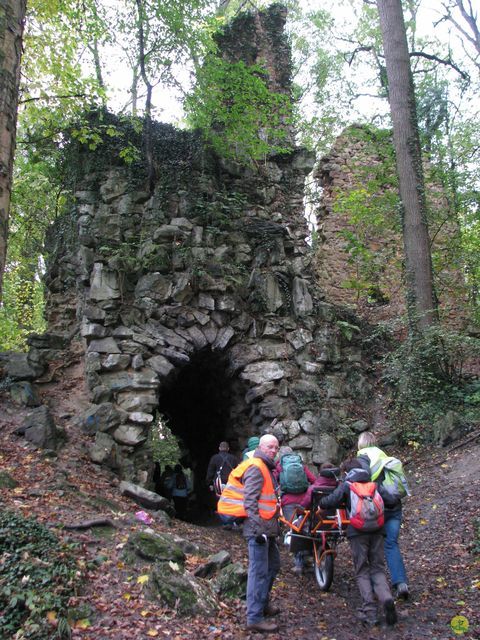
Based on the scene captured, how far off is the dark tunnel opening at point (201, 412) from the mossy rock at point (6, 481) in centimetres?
432

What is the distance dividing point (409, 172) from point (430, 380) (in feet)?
15.0

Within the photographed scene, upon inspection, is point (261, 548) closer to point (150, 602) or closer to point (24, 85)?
point (150, 602)

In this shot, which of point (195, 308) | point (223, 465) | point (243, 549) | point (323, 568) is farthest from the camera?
point (195, 308)

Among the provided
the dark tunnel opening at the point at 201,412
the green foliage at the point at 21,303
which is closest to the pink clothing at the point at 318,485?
the dark tunnel opening at the point at 201,412

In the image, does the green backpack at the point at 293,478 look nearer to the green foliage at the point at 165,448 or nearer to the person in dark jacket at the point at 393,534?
the person in dark jacket at the point at 393,534

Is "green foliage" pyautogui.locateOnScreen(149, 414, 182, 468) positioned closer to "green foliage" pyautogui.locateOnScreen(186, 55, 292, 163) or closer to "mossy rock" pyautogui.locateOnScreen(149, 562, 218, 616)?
"green foliage" pyautogui.locateOnScreen(186, 55, 292, 163)

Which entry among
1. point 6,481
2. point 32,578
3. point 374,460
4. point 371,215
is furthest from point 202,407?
point 32,578

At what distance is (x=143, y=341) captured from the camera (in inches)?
380

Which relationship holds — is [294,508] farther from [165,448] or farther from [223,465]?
[165,448]

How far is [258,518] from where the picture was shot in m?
4.43

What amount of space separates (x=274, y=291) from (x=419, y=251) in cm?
317

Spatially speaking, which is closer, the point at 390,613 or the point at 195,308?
the point at 390,613

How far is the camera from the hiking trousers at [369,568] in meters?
4.68

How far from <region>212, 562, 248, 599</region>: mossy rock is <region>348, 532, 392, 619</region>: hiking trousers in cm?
112
